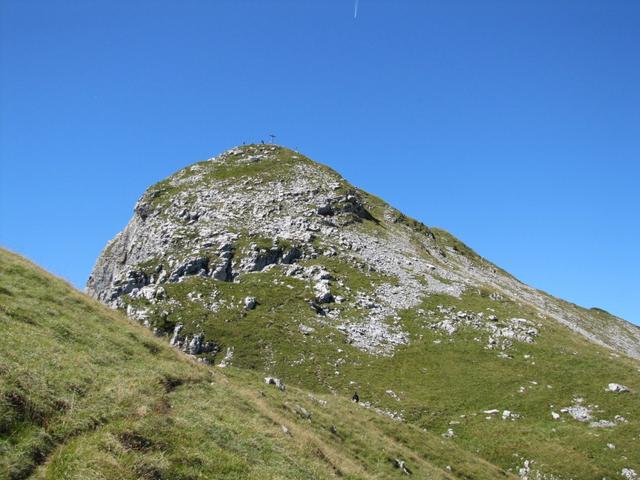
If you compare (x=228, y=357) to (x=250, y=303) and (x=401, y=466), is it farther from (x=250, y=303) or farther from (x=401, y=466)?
(x=401, y=466)

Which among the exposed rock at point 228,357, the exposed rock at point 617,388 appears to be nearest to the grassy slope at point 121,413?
the exposed rock at point 228,357

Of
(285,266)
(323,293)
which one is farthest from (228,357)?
(285,266)

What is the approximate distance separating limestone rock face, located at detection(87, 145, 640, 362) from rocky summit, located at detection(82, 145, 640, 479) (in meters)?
0.33

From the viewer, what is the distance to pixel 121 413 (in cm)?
1908

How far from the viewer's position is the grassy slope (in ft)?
52.9

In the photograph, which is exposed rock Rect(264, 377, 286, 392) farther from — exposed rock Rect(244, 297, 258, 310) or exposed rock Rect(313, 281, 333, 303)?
exposed rock Rect(313, 281, 333, 303)

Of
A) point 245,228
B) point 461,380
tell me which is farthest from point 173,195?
point 461,380

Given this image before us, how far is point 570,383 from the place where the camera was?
61281mm

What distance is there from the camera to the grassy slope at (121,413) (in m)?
16.1

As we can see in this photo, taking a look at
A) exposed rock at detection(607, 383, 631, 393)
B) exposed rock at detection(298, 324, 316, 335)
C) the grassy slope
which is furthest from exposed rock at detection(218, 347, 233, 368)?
exposed rock at detection(607, 383, 631, 393)

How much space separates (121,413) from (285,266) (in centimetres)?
7140

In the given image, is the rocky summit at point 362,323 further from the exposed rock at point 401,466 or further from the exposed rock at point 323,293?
the exposed rock at point 323,293

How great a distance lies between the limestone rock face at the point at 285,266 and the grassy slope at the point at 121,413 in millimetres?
38956

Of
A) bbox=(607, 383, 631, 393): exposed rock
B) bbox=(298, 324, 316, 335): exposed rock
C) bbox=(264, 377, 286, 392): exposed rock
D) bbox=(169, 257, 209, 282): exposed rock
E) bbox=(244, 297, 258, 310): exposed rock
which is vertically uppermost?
bbox=(607, 383, 631, 393): exposed rock
